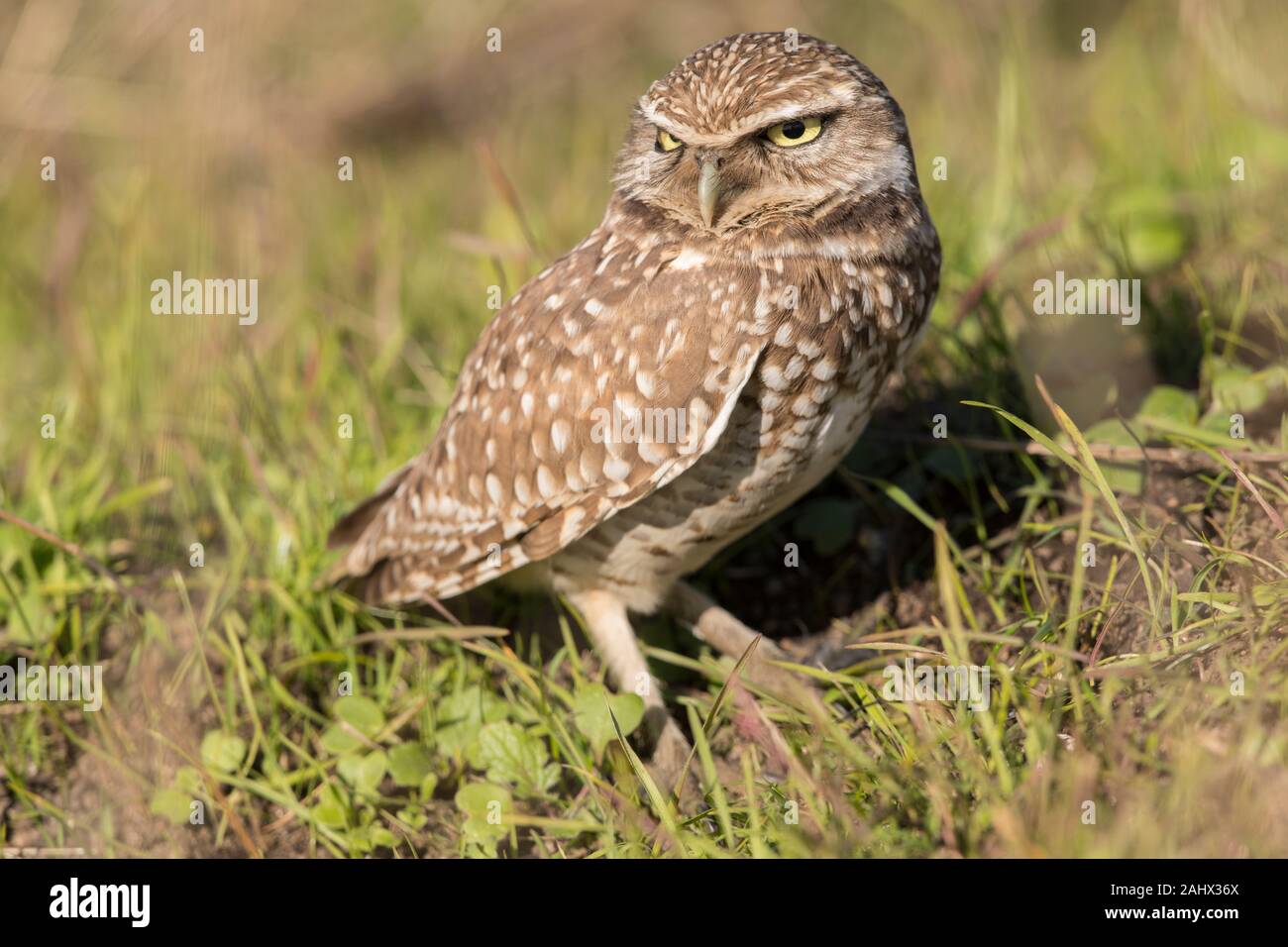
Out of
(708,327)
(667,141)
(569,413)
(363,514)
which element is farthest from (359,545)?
(667,141)

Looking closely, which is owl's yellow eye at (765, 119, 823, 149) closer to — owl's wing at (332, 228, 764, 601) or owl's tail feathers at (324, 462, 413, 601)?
owl's wing at (332, 228, 764, 601)

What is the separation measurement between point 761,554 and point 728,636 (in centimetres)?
51

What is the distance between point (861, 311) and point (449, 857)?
168 cm

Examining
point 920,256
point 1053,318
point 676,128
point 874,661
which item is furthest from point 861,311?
point 1053,318

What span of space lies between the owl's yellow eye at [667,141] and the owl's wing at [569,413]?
24 cm

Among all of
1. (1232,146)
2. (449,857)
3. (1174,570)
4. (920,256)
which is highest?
(1232,146)

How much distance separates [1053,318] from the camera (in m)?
3.71

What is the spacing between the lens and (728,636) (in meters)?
3.26

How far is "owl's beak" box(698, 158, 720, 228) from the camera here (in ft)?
8.71

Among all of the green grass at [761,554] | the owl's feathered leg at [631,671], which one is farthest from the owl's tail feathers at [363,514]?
the owl's feathered leg at [631,671]

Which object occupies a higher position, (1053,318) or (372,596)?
(1053,318)

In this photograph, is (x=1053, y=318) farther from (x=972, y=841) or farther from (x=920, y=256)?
(x=972, y=841)

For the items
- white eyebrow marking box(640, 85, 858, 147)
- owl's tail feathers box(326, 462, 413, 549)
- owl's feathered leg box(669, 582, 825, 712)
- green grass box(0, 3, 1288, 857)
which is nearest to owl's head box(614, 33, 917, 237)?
white eyebrow marking box(640, 85, 858, 147)

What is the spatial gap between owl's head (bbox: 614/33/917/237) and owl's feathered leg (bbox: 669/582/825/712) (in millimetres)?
1093
